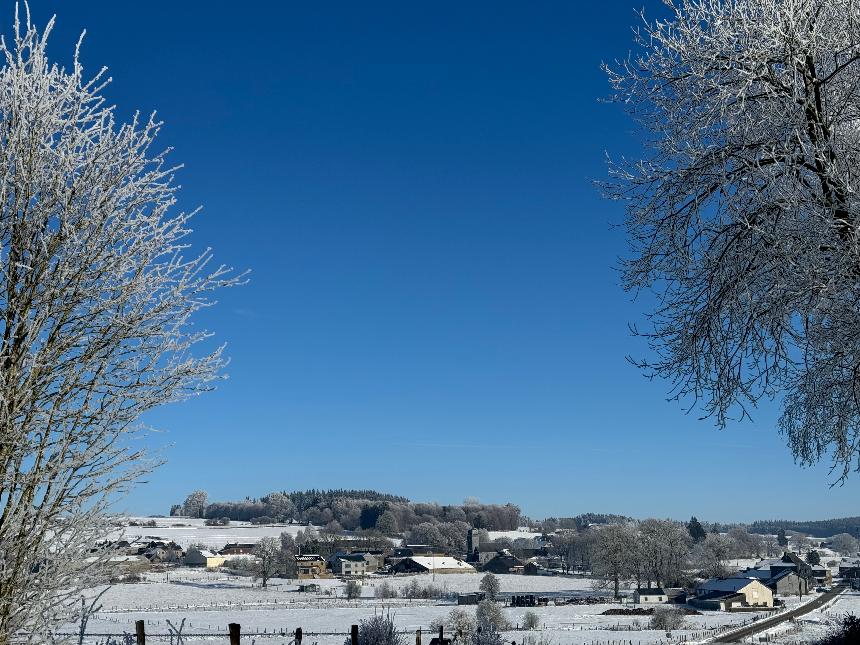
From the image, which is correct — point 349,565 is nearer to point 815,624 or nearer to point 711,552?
point 711,552

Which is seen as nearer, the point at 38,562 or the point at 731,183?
the point at 38,562

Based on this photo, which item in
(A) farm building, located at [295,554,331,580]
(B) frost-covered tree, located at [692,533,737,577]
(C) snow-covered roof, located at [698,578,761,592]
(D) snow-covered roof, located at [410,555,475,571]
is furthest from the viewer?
(B) frost-covered tree, located at [692,533,737,577]

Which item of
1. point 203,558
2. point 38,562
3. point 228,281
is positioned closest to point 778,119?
point 228,281

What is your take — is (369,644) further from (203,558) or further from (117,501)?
(203,558)

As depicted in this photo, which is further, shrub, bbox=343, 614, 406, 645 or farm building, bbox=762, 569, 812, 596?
farm building, bbox=762, 569, 812, 596

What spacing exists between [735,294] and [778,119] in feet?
6.60

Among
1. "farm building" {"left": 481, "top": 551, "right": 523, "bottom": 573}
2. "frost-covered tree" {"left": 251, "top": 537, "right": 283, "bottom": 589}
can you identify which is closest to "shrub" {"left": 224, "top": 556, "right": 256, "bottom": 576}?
A: "frost-covered tree" {"left": 251, "top": 537, "right": 283, "bottom": 589}

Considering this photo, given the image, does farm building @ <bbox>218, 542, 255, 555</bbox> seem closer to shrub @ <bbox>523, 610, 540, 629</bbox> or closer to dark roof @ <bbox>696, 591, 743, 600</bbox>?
dark roof @ <bbox>696, 591, 743, 600</bbox>

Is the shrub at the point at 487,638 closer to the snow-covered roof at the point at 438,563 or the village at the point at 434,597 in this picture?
the village at the point at 434,597

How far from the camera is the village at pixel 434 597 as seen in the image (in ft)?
151

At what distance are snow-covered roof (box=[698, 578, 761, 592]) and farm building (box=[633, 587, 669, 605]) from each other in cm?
372

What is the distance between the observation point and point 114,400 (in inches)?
227

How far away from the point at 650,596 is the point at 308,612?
3592cm

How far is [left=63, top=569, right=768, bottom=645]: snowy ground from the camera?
45312mm
